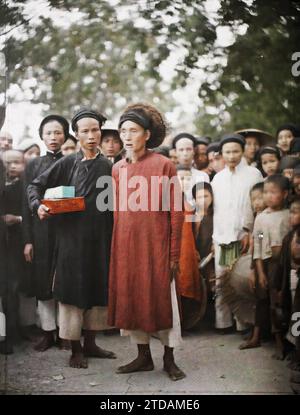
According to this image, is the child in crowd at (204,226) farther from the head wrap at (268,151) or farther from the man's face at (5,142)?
the man's face at (5,142)

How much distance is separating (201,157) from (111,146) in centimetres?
69

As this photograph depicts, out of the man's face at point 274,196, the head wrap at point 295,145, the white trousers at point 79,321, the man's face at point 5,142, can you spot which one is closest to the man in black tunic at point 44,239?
the white trousers at point 79,321

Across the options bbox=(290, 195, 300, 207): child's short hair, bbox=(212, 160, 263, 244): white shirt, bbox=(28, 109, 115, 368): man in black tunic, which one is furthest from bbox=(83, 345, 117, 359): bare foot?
bbox=(290, 195, 300, 207): child's short hair

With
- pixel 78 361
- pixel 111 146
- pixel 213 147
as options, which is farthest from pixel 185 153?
pixel 78 361

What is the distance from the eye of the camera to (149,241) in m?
3.89

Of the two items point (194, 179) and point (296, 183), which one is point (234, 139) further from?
point (296, 183)

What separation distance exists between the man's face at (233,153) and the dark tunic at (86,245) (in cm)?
90

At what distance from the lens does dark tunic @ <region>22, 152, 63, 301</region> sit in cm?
405

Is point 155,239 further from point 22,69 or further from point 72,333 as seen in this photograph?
point 22,69

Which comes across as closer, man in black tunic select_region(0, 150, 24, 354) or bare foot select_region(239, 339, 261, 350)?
bare foot select_region(239, 339, 261, 350)

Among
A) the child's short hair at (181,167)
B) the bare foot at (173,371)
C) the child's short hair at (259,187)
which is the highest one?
the child's short hair at (181,167)

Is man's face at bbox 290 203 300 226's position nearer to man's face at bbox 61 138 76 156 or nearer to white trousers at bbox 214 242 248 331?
white trousers at bbox 214 242 248 331

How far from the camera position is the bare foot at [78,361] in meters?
3.95
